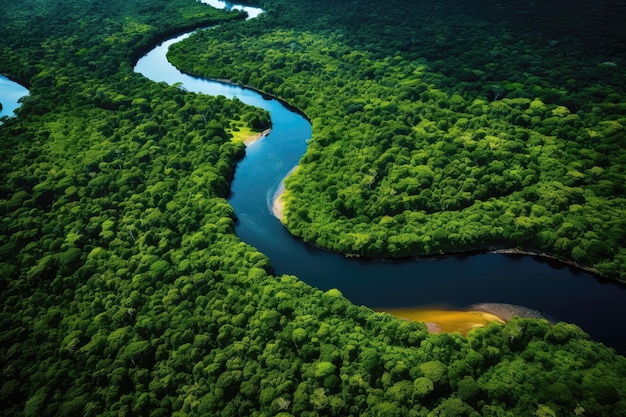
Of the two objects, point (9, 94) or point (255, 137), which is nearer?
point (255, 137)

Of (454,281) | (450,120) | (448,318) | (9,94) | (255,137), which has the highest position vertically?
(9,94)

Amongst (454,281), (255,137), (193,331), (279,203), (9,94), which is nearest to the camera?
(193,331)

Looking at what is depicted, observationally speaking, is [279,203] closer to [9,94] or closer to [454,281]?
[454,281]

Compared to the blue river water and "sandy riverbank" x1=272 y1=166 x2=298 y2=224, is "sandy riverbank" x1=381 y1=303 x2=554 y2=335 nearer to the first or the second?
"sandy riverbank" x1=272 y1=166 x2=298 y2=224

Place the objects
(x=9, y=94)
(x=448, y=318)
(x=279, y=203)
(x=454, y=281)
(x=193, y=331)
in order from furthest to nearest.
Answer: (x=9, y=94) < (x=279, y=203) < (x=454, y=281) < (x=448, y=318) < (x=193, y=331)

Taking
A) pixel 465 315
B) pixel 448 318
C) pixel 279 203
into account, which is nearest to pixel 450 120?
pixel 279 203

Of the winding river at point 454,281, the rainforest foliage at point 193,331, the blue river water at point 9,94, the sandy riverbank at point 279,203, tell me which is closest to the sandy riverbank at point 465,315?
the winding river at point 454,281

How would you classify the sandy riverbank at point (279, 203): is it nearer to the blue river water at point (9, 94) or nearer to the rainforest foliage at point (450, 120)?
the rainforest foliage at point (450, 120)
